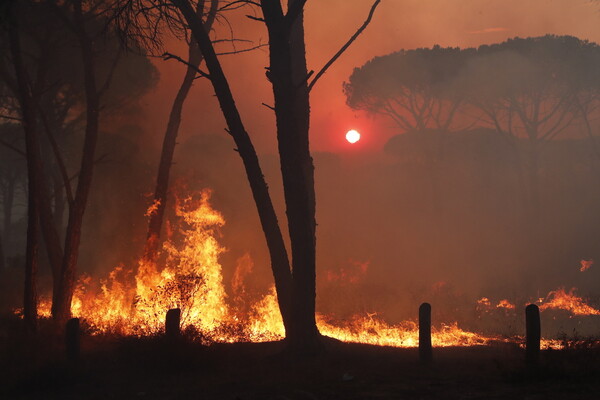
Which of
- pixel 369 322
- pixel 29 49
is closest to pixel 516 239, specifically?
pixel 369 322

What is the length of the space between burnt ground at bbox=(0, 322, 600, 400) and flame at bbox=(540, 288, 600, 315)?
43.3 feet

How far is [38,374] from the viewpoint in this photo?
8.44 m

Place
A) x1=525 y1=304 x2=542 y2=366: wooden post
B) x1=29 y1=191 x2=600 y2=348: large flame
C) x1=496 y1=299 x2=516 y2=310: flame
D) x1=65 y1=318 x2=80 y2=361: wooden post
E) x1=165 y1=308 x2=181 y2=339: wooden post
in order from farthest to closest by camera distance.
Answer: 1. x1=496 y1=299 x2=516 y2=310: flame
2. x1=29 y1=191 x2=600 y2=348: large flame
3. x1=65 y1=318 x2=80 y2=361: wooden post
4. x1=165 y1=308 x2=181 y2=339: wooden post
5. x1=525 y1=304 x2=542 y2=366: wooden post

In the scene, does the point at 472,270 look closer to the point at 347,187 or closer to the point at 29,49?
the point at 347,187

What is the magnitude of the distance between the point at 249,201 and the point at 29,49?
1587cm

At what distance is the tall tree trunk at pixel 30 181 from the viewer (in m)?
12.0

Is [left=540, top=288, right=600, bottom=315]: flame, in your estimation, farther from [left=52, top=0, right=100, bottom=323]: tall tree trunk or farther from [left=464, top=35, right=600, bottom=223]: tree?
[left=52, top=0, right=100, bottom=323]: tall tree trunk

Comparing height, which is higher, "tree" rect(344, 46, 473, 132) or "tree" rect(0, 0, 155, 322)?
"tree" rect(344, 46, 473, 132)

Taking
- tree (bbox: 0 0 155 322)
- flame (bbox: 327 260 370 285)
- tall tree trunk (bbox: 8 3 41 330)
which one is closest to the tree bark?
tree (bbox: 0 0 155 322)

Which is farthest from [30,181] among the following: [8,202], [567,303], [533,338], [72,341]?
[8,202]

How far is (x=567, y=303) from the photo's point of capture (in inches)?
912

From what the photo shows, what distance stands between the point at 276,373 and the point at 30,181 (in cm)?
726

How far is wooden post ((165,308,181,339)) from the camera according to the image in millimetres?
8984

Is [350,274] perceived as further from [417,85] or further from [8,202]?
[8,202]
